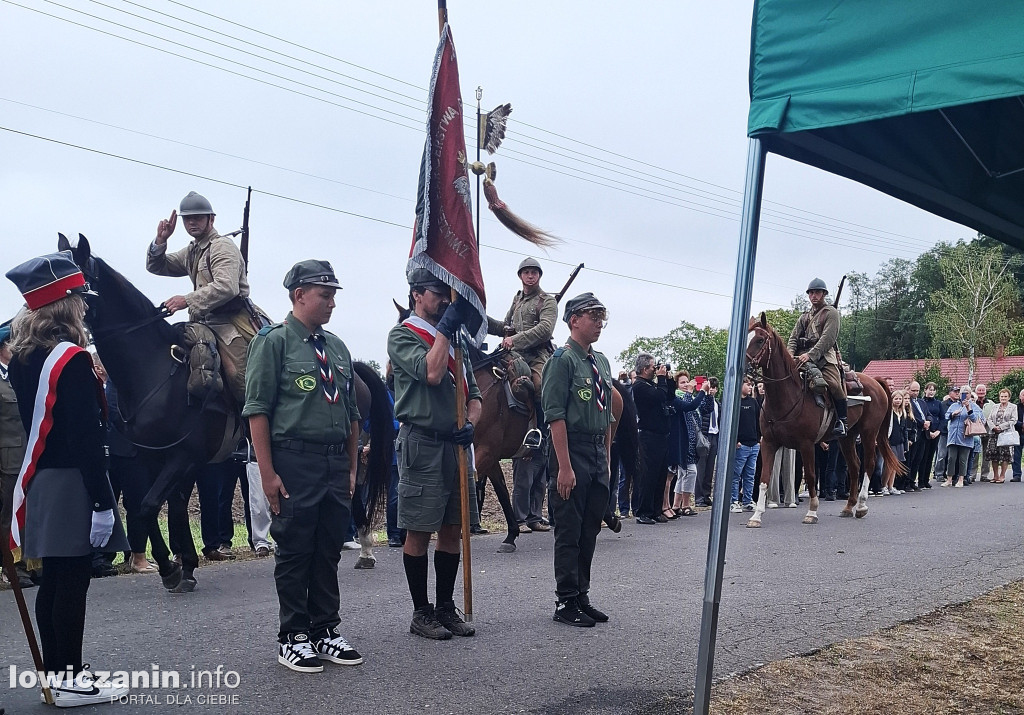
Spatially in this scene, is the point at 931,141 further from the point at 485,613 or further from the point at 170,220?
the point at 170,220

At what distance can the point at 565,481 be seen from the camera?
19.7 feet

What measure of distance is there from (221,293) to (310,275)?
300 centimetres

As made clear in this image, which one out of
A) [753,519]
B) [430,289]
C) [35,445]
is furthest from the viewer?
[753,519]

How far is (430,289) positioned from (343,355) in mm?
700

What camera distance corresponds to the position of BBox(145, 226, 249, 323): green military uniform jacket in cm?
786

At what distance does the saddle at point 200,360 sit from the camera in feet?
25.1

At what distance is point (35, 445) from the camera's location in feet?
13.8

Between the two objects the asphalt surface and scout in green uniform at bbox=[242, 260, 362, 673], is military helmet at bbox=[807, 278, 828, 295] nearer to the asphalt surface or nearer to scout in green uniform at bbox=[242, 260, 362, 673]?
the asphalt surface

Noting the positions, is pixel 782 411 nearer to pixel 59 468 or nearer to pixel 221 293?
pixel 221 293

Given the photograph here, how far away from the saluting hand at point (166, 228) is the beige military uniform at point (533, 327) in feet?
11.9

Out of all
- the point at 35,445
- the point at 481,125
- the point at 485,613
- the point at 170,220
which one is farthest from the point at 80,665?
the point at 170,220

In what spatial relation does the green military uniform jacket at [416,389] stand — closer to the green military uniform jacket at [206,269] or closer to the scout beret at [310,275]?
the scout beret at [310,275]

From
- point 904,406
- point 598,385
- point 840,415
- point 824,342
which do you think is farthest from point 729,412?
point 904,406

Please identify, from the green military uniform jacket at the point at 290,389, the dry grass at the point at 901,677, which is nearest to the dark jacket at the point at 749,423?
the dry grass at the point at 901,677
